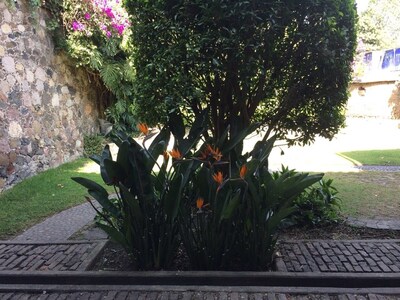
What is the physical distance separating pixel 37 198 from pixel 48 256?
2.29 metres

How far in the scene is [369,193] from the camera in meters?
5.27

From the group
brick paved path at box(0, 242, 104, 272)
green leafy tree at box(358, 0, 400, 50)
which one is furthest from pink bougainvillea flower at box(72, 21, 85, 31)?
green leafy tree at box(358, 0, 400, 50)

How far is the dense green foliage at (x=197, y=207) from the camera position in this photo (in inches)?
108

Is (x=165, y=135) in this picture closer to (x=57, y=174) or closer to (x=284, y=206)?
(x=284, y=206)

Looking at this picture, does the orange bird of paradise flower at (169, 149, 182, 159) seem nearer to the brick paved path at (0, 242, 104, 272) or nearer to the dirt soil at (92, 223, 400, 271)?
the dirt soil at (92, 223, 400, 271)

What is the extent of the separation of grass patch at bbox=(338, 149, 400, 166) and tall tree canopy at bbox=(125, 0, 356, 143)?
16.4ft

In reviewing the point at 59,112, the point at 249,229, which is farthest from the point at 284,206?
the point at 59,112

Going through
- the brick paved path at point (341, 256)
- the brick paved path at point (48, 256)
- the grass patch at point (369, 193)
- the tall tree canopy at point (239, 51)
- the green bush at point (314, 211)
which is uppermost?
the tall tree canopy at point (239, 51)

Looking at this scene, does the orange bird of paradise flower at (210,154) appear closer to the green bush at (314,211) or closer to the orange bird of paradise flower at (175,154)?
the orange bird of paradise flower at (175,154)

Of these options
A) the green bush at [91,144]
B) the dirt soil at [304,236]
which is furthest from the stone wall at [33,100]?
the dirt soil at [304,236]

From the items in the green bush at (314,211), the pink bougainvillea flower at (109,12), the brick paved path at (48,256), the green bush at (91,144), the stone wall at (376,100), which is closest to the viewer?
the brick paved path at (48,256)

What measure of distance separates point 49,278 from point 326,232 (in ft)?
8.38

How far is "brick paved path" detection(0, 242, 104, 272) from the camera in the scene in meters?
3.05

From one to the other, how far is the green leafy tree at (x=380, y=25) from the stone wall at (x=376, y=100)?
589 centimetres
